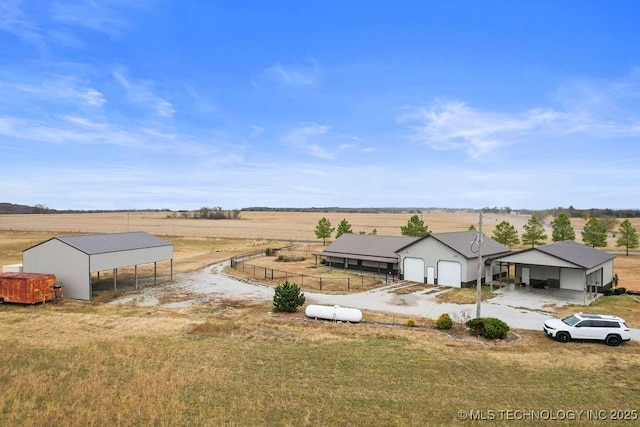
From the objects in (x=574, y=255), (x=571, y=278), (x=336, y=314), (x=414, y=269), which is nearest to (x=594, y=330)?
(x=336, y=314)

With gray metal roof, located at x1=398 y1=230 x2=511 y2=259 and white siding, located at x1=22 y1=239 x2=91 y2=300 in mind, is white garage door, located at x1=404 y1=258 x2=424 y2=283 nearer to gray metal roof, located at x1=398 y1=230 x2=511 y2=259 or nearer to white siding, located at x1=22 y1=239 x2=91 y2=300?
gray metal roof, located at x1=398 y1=230 x2=511 y2=259

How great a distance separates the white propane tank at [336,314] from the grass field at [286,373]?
2.92ft

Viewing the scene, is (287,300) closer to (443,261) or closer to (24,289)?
(443,261)

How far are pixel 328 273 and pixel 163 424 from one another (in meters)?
38.8

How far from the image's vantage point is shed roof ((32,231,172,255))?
37812mm

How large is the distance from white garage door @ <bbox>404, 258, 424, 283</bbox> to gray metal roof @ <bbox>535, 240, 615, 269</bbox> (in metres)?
11.5

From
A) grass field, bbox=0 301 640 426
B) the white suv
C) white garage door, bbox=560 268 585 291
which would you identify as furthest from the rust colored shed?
white garage door, bbox=560 268 585 291

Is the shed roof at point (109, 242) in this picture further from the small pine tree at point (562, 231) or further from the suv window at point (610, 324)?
the small pine tree at point (562, 231)

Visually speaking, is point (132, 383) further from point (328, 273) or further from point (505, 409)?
point (328, 273)

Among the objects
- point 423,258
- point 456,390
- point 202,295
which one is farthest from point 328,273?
point 456,390

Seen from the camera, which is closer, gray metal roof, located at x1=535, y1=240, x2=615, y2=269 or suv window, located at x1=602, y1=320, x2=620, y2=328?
suv window, located at x1=602, y1=320, x2=620, y2=328

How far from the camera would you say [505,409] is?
15.5 m

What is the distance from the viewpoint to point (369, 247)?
5519cm

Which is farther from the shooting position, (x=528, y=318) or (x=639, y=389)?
(x=528, y=318)
